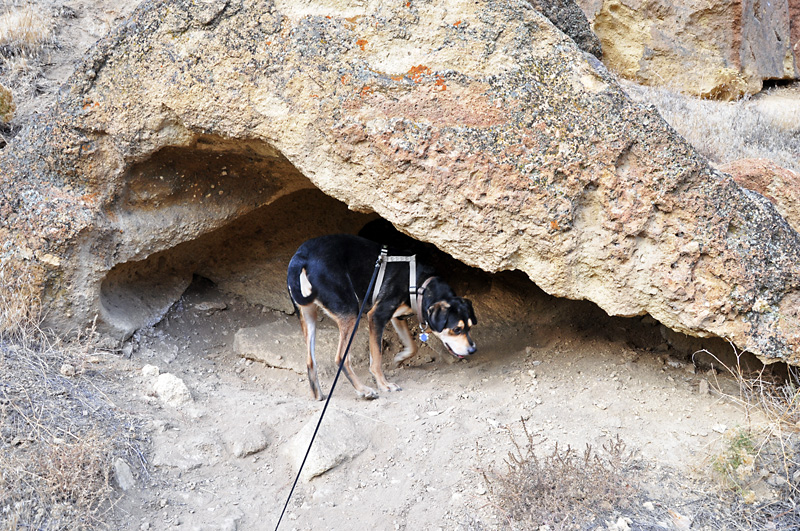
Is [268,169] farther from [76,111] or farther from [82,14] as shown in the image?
[82,14]

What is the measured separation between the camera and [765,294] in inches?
128

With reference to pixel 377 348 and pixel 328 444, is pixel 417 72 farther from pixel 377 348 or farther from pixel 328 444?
pixel 328 444

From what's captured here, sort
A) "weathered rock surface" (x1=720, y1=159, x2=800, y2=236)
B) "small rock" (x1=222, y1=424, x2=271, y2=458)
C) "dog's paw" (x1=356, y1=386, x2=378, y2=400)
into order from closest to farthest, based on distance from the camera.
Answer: "small rock" (x1=222, y1=424, x2=271, y2=458), "weathered rock surface" (x1=720, y1=159, x2=800, y2=236), "dog's paw" (x1=356, y1=386, x2=378, y2=400)

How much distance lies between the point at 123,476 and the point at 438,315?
7.37 ft

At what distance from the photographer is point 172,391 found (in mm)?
3902

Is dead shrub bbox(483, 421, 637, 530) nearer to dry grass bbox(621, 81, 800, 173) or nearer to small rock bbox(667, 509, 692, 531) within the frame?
small rock bbox(667, 509, 692, 531)

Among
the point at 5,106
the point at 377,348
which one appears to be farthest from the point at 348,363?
the point at 5,106

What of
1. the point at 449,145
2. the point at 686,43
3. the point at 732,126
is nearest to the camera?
the point at 449,145

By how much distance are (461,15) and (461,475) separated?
2584mm

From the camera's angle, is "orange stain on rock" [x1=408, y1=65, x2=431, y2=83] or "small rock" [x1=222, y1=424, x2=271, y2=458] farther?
"small rock" [x1=222, y1=424, x2=271, y2=458]

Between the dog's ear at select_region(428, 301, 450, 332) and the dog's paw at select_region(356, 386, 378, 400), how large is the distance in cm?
64

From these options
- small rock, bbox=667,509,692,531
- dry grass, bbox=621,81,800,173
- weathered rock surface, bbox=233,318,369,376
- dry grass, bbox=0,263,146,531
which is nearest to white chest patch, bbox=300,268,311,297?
weathered rock surface, bbox=233,318,369,376

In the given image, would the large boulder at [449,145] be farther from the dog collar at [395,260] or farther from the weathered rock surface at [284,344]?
the weathered rock surface at [284,344]

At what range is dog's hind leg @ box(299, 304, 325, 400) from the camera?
435cm
